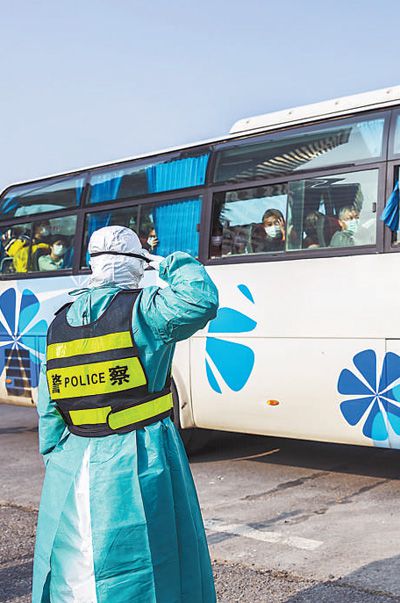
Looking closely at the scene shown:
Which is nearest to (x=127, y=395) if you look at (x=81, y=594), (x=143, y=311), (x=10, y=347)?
(x=143, y=311)

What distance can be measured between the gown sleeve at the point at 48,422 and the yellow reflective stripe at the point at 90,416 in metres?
0.15

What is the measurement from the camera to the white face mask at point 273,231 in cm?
753

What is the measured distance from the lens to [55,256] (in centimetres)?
955

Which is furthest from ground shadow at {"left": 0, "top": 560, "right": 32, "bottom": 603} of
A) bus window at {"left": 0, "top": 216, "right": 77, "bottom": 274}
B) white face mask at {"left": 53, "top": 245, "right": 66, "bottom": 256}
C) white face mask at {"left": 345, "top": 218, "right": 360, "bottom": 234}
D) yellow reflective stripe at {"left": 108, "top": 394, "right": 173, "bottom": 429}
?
white face mask at {"left": 53, "top": 245, "right": 66, "bottom": 256}

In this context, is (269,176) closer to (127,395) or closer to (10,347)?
(10,347)

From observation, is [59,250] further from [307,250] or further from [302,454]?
[302,454]

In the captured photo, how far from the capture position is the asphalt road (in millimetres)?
4793

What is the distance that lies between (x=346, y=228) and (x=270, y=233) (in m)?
0.80

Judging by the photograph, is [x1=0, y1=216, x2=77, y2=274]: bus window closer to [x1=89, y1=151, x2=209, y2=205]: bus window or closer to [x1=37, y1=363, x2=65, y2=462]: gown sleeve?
[x1=89, y1=151, x2=209, y2=205]: bus window

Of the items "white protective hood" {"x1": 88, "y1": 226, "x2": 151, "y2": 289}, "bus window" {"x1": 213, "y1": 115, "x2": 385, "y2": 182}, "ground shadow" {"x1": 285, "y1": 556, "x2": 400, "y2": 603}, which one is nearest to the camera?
"white protective hood" {"x1": 88, "y1": 226, "x2": 151, "y2": 289}

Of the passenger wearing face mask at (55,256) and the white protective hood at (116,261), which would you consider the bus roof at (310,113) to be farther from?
the white protective hood at (116,261)

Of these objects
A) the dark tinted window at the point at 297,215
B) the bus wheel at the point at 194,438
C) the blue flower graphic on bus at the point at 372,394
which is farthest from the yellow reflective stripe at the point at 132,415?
the bus wheel at the point at 194,438

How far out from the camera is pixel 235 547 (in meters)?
5.55

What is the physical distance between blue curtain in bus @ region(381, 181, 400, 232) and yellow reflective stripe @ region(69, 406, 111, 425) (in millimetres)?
4154
